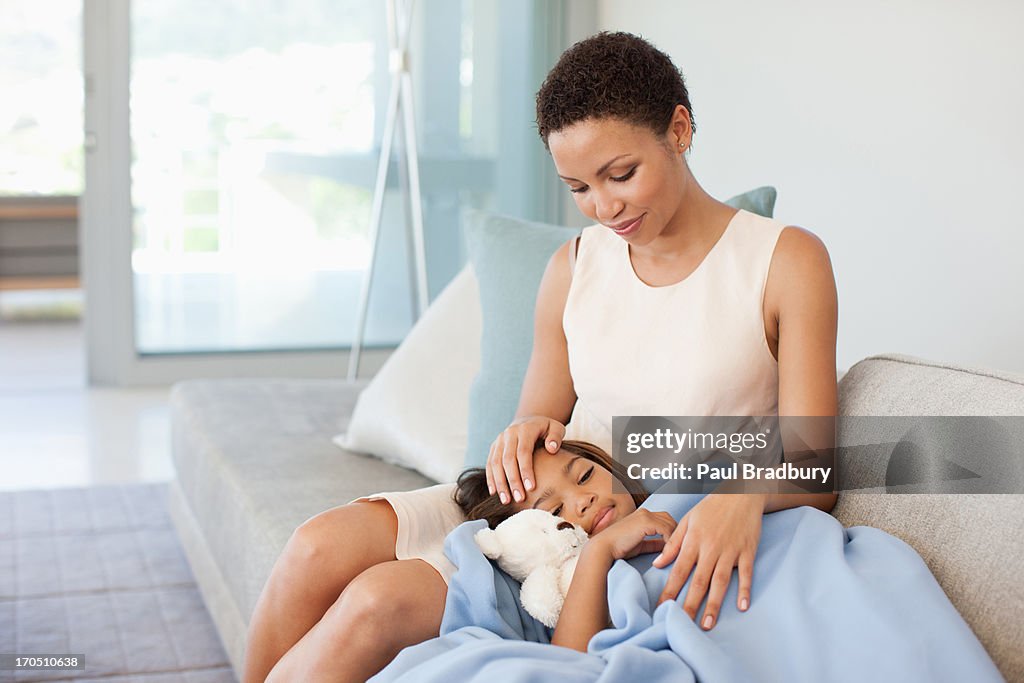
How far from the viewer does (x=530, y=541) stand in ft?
4.59

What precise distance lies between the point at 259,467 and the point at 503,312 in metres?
0.57

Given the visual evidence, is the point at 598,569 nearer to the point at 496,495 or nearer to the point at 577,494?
the point at 577,494

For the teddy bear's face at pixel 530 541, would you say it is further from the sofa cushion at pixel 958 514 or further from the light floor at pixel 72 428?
the light floor at pixel 72 428

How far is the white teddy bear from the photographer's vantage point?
1351 millimetres

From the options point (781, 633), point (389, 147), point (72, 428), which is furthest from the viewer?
point (389, 147)

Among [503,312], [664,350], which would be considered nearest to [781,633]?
[664,350]

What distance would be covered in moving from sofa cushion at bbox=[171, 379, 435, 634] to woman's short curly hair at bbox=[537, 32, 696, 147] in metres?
0.84

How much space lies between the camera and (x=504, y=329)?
84.0 inches

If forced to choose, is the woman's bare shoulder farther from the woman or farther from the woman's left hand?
the woman's left hand

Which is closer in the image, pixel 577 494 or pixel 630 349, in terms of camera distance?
pixel 577 494

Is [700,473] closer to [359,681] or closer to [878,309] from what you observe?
[359,681]

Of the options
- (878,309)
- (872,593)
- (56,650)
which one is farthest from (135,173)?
(872,593)

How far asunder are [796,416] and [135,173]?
3940mm

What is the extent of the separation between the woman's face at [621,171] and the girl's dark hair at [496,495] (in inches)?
11.9
